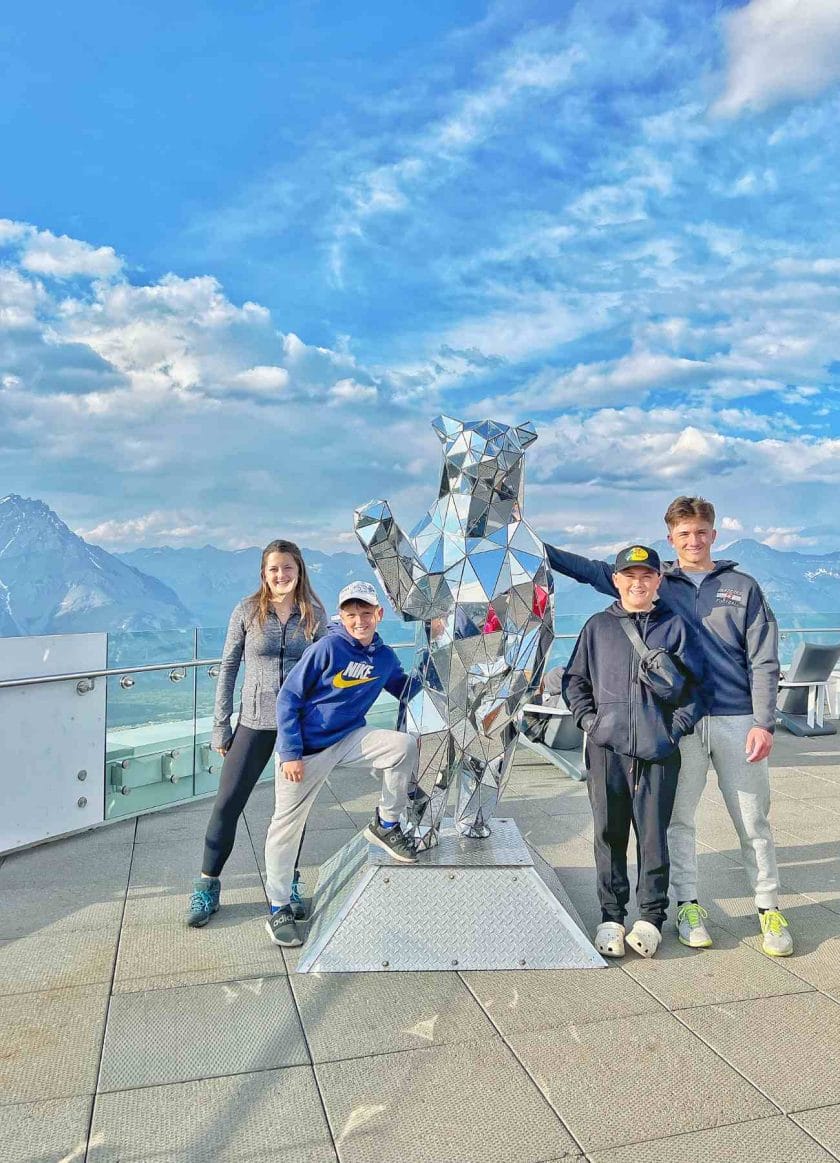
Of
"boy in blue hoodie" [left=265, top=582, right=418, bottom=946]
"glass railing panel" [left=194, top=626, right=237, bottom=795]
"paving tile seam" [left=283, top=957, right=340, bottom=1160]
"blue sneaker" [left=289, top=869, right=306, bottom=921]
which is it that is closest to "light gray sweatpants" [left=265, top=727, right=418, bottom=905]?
"boy in blue hoodie" [left=265, top=582, right=418, bottom=946]

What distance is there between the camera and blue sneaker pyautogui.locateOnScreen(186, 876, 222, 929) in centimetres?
370

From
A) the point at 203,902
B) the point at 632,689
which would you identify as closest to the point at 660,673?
the point at 632,689

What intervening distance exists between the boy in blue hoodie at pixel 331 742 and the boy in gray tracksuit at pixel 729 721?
120 centimetres

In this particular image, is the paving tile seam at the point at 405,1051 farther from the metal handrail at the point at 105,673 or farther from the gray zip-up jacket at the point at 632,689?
the metal handrail at the point at 105,673

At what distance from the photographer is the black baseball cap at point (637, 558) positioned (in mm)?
3459

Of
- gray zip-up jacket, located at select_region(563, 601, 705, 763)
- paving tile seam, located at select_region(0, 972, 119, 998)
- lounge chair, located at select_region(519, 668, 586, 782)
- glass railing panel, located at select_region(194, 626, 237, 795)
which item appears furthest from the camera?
lounge chair, located at select_region(519, 668, 586, 782)

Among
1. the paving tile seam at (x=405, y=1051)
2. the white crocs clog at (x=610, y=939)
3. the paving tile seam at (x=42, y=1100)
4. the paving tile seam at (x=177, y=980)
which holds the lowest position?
the paving tile seam at (x=177, y=980)

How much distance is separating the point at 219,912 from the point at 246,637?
1.28 m

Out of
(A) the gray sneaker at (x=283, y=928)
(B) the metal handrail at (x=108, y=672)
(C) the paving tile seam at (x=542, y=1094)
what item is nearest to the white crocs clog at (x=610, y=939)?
(C) the paving tile seam at (x=542, y=1094)

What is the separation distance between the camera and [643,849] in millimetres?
3527

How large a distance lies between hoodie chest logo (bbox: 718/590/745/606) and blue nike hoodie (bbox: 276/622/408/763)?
151cm

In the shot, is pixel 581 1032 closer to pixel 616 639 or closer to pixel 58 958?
pixel 616 639

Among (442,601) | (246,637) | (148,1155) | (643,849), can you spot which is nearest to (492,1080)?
(148,1155)

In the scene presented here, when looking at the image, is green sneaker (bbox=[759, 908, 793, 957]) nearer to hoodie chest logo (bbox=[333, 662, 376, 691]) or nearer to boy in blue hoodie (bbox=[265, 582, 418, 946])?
boy in blue hoodie (bbox=[265, 582, 418, 946])
